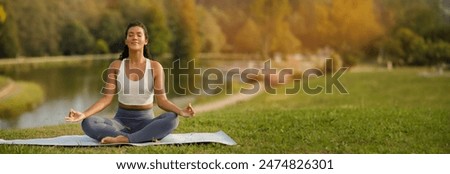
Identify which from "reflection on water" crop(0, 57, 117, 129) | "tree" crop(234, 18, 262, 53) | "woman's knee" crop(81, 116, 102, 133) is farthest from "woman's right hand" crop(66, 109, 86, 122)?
"tree" crop(234, 18, 262, 53)

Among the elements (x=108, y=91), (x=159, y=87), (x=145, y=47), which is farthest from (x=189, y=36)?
(x=108, y=91)

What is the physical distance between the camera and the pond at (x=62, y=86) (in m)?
5.25

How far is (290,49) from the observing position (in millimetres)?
5352

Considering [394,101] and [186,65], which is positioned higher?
[186,65]

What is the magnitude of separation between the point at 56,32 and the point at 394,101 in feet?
8.49

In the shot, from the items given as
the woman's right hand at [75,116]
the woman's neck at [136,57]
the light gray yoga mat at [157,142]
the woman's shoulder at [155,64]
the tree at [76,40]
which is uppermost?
the tree at [76,40]

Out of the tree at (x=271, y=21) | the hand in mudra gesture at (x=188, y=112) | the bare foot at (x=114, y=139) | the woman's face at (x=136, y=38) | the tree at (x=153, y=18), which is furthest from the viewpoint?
the tree at (x=271, y=21)

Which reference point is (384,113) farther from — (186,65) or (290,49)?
(186,65)

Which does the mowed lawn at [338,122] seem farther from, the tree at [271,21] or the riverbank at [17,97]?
the tree at [271,21]

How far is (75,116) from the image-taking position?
471 centimetres

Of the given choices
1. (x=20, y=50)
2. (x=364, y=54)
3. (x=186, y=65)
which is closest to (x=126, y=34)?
(x=186, y=65)

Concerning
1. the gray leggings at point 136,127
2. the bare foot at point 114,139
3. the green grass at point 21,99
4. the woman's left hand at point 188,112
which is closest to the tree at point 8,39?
the green grass at point 21,99

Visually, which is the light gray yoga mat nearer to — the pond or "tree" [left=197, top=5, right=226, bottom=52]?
the pond

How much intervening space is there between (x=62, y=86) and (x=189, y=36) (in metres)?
1.00
